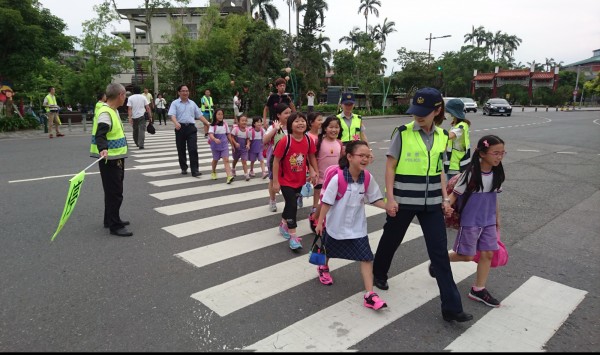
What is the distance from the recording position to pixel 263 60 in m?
30.2

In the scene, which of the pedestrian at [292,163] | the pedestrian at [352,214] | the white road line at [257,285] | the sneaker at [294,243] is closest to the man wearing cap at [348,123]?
the pedestrian at [292,163]

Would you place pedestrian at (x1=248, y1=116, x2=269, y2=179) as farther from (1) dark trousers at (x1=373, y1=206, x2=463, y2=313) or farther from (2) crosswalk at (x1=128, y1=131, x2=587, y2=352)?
(1) dark trousers at (x1=373, y1=206, x2=463, y2=313)

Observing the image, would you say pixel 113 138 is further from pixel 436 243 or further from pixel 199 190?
pixel 436 243

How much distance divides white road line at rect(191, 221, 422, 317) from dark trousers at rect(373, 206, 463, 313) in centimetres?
75

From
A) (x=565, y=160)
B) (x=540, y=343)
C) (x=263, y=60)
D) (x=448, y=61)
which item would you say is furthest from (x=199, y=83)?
(x=448, y=61)

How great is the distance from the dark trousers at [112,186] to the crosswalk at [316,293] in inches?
29.3

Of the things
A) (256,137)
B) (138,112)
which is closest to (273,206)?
(256,137)

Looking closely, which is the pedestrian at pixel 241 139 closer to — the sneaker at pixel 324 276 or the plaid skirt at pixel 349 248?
the sneaker at pixel 324 276

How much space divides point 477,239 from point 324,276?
1453 millimetres

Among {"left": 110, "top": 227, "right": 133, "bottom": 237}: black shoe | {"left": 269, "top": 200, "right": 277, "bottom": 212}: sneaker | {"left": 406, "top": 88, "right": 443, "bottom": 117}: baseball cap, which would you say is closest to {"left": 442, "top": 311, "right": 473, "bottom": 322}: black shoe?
{"left": 406, "top": 88, "right": 443, "bottom": 117}: baseball cap

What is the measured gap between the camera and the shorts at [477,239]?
337cm

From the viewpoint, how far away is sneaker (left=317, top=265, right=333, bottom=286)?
12.5 ft

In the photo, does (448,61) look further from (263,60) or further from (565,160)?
(565,160)

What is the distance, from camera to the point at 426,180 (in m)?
3.22
